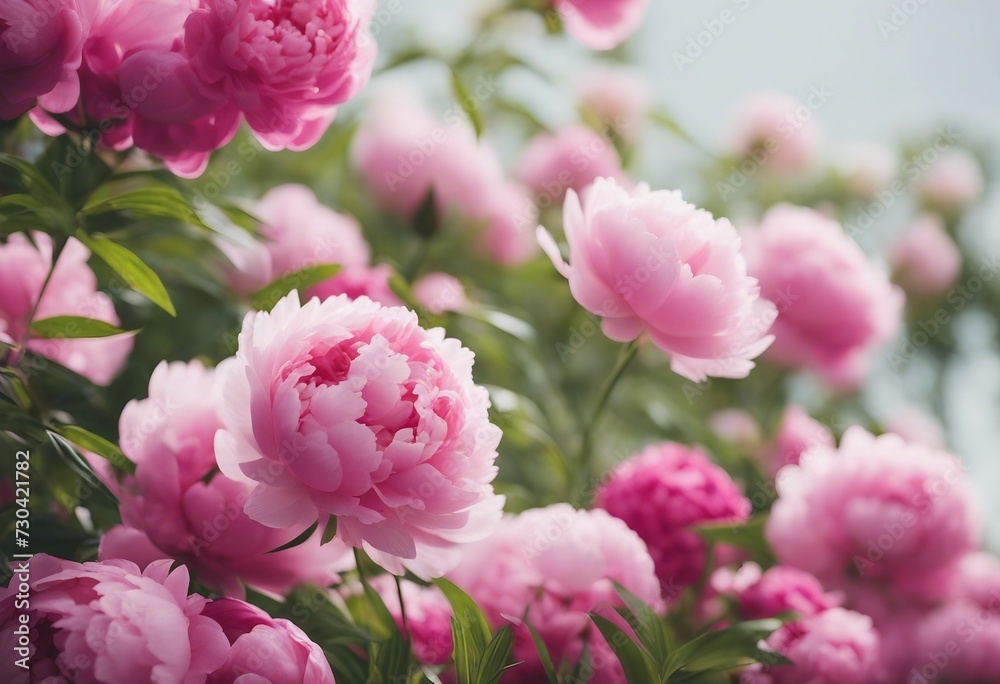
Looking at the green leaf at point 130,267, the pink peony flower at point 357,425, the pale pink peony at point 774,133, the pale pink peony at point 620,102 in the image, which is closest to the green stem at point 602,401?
the pink peony flower at point 357,425

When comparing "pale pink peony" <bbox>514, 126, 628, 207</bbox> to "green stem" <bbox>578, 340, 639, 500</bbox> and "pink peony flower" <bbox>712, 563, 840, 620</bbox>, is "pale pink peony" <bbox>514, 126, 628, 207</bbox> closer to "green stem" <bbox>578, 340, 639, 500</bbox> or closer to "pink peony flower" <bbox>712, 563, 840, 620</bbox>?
"green stem" <bbox>578, 340, 639, 500</bbox>

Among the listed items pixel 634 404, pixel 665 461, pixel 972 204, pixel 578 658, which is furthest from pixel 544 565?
pixel 972 204

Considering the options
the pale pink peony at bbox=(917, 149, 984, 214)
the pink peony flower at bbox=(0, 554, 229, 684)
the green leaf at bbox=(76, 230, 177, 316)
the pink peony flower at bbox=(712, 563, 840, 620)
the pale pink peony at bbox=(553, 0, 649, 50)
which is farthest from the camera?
the pale pink peony at bbox=(917, 149, 984, 214)

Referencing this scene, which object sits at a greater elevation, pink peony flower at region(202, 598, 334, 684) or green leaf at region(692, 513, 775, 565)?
pink peony flower at region(202, 598, 334, 684)

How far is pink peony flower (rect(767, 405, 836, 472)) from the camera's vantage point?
2.47 feet

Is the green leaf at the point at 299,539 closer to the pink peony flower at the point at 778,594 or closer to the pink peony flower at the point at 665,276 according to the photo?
the pink peony flower at the point at 665,276

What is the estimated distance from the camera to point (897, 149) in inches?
47.8

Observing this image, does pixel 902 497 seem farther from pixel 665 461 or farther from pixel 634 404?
pixel 634 404

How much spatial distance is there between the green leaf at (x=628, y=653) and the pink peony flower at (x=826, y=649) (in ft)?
0.41

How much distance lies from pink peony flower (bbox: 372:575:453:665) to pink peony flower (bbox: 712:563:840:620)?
0.63ft

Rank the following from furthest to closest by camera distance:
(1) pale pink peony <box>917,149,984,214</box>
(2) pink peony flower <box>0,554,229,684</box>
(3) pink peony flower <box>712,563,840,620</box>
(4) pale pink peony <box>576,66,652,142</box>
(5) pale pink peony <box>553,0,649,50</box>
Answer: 1. (1) pale pink peony <box>917,149,984,214</box>
2. (4) pale pink peony <box>576,66,652,142</box>
3. (5) pale pink peony <box>553,0,649,50</box>
4. (3) pink peony flower <box>712,563,840,620</box>
5. (2) pink peony flower <box>0,554,229,684</box>

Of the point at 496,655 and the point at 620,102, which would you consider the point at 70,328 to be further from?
the point at 620,102

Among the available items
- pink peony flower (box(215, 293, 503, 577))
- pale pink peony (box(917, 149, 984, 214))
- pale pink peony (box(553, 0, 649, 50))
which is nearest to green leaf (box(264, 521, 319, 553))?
pink peony flower (box(215, 293, 503, 577))

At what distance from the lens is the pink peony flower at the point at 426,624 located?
17.4 inches
